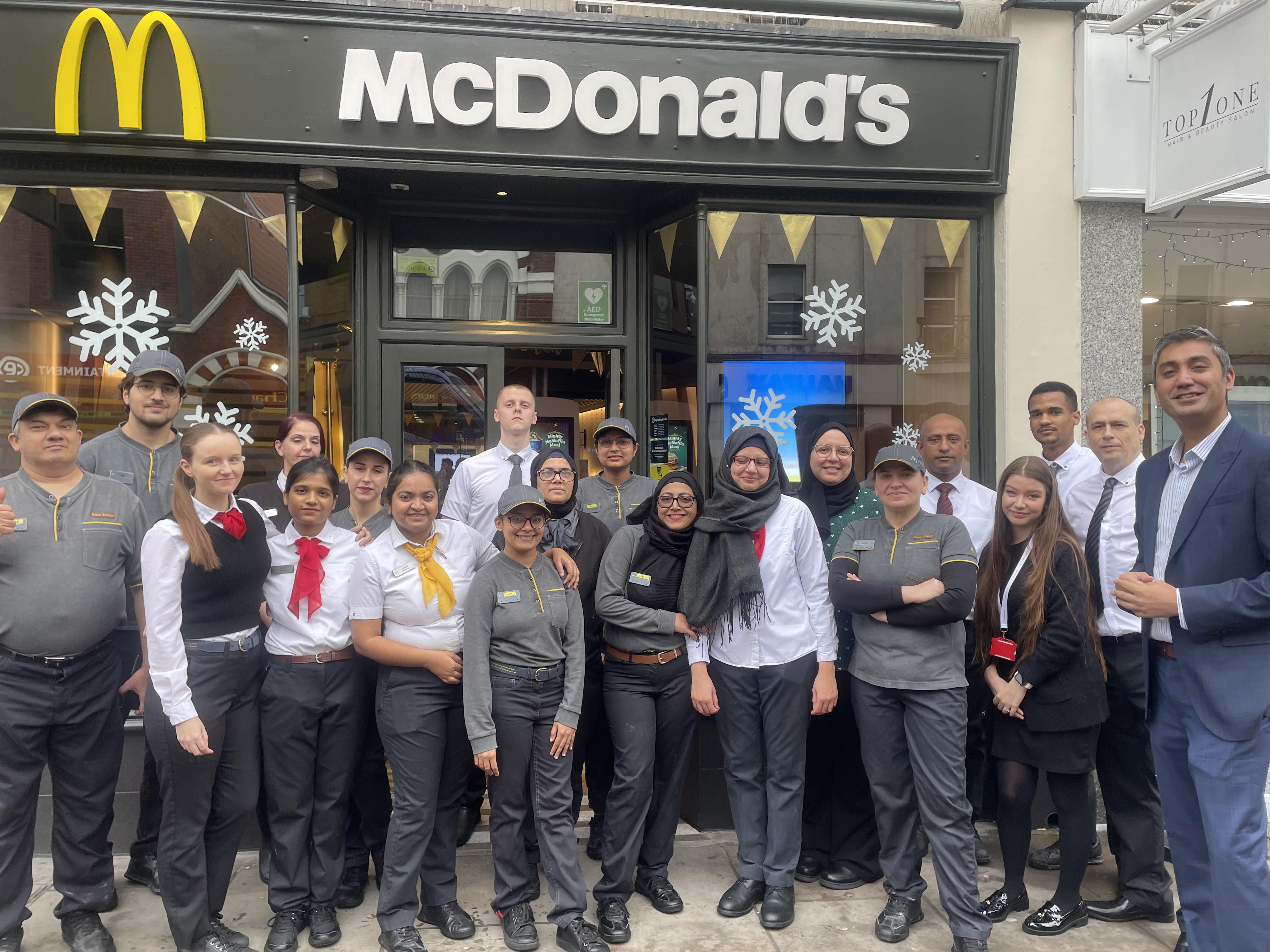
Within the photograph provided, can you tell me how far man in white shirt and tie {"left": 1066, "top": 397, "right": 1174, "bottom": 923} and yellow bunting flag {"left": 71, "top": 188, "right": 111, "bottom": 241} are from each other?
213 inches

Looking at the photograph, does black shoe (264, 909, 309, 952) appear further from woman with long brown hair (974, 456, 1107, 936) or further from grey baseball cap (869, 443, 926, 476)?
grey baseball cap (869, 443, 926, 476)

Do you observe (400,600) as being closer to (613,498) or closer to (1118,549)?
(613,498)

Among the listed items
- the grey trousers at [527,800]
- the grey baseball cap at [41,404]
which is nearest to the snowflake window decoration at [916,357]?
the grey trousers at [527,800]

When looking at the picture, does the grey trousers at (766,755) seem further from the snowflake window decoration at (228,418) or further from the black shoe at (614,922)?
the snowflake window decoration at (228,418)

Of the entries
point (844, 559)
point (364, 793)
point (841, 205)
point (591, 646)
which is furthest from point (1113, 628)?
point (364, 793)

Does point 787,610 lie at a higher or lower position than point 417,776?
higher

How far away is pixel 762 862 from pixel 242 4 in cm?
507

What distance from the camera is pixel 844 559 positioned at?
412 centimetres

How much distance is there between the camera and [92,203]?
5227 mm

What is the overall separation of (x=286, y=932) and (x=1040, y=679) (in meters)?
3.27

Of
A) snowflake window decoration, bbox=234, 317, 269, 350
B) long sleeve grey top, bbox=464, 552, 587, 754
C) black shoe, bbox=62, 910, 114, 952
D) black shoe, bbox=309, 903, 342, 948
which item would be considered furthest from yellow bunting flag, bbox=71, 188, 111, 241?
black shoe, bbox=309, 903, 342, 948

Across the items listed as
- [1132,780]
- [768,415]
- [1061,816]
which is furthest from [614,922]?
[768,415]

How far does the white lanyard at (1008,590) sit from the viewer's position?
403 cm

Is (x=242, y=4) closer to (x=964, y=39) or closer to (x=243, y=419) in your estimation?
(x=243, y=419)
